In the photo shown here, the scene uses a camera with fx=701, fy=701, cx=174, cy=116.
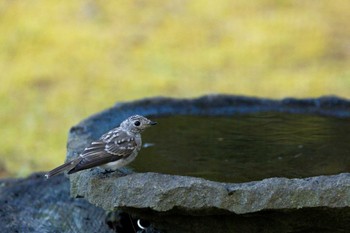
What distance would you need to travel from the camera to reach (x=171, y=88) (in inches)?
520

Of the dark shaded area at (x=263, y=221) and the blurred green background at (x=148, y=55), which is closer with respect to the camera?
the dark shaded area at (x=263, y=221)

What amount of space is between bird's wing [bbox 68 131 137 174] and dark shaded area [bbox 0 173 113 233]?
1.22 m

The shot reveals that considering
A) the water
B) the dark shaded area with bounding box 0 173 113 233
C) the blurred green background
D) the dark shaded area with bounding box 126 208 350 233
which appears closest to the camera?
the dark shaded area with bounding box 126 208 350 233

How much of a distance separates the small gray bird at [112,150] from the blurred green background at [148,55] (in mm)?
5580

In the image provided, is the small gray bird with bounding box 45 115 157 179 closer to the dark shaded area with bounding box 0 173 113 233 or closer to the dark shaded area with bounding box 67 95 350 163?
the dark shaded area with bounding box 0 173 113 233

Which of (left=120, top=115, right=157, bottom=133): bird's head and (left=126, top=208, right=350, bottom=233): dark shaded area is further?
(left=120, top=115, right=157, bottom=133): bird's head

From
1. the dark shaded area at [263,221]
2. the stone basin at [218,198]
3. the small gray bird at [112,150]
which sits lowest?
the dark shaded area at [263,221]

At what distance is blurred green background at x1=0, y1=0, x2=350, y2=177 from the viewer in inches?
497

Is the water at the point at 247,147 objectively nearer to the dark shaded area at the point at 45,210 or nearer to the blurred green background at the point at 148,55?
the dark shaded area at the point at 45,210

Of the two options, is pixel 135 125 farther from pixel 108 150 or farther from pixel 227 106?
pixel 227 106

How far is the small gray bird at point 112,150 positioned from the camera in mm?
4676

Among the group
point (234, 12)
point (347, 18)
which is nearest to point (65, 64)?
point (234, 12)

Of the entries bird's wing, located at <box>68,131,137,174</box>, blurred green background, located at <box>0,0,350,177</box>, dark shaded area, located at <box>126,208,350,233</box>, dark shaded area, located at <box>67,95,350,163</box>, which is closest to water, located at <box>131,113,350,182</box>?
dark shaded area, located at <box>67,95,350,163</box>

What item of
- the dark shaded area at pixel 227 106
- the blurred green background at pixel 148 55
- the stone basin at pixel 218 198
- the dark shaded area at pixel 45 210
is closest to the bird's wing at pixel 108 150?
the stone basin at pixel 218 198
